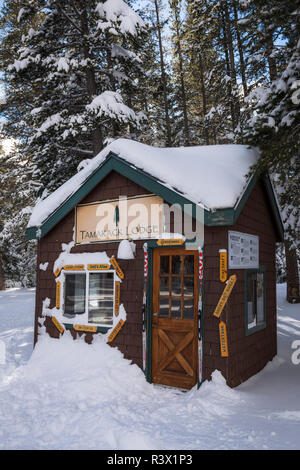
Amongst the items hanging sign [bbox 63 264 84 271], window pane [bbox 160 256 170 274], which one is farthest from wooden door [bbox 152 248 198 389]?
hanging sign [bbox 63 264 84 271]

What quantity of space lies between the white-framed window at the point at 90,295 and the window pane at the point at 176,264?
1353 mm

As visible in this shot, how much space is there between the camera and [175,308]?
6523 mm

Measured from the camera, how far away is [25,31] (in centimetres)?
1518

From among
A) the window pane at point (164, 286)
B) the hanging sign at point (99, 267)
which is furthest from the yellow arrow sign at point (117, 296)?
the window pane at point (164, 286)

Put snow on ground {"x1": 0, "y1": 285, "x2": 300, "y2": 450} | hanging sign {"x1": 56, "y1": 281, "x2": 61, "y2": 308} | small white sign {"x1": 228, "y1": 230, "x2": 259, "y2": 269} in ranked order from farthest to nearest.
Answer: hanging sign {"x1": 56, "y1": 281, "x2": 61, "y2": 308}
small white sign {"x1": 228, "y1": 230, "x2": 259, "y2": 269}
snow on ground {"x1": 0, "y1": 285, "x2": 300, "y2": 450}

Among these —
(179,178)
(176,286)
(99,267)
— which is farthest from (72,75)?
(176,286)

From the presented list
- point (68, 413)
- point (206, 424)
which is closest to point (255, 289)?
point (206, 424)

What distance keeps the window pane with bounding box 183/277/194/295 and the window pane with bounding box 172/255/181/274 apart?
21cm

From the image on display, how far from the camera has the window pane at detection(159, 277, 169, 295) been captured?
21.8 feet

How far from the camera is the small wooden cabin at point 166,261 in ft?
19.7

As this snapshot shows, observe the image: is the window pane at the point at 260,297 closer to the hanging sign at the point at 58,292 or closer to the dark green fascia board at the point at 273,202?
the dark green fascia board at the point at 273,202

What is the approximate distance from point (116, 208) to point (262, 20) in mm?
4412

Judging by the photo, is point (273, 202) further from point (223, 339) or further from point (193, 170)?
point (223, 339)

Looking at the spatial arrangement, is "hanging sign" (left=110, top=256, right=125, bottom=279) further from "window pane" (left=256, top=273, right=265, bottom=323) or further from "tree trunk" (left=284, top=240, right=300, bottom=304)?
"tree trunk" (left=284, top=240, right=300, bottom=304)
